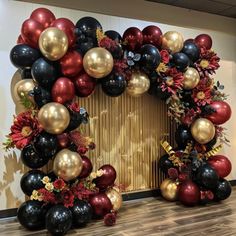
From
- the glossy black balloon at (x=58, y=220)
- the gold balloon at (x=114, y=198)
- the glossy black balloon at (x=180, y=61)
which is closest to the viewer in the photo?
the glossy black balloon at (x=58, y=220)

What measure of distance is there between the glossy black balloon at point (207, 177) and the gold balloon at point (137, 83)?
122 centimetres

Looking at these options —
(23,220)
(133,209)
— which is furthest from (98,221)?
(23,220)

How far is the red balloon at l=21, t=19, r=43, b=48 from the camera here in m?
2.88

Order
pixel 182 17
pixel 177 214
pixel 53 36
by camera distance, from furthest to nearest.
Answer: pixel 182 17, pixel 177 214, pixel 53 36

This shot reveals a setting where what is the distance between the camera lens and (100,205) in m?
3.12

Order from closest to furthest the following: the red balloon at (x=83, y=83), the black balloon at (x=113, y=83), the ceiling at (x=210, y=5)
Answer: the red balloon at (x=83, y=83)
the black balloon at (x=113, y=83)
the ceiling at (x=210, y=5)

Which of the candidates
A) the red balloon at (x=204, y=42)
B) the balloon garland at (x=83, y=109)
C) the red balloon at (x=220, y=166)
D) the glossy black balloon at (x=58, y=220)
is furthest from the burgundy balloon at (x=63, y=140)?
the red balloon at (x=204, y=42)

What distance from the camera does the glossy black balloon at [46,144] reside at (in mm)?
2814

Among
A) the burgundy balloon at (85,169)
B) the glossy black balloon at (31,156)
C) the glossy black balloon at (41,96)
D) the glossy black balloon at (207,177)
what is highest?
the glossy black balloon at (41,96)

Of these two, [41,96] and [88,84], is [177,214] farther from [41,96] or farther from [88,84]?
[41,96]

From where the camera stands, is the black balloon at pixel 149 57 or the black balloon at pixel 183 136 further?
the black balloon at pixel 183 136

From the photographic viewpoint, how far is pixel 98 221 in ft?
10.4

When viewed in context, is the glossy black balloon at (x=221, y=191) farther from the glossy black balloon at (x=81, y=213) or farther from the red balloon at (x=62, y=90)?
the red balloon at (x=62, y=90)

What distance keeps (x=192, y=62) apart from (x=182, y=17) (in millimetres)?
964
